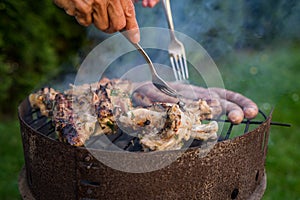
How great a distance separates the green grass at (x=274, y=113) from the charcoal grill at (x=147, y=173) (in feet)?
5.70

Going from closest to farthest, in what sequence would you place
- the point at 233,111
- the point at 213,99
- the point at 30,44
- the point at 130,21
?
the point at 130,21 → the point at 233,111 → the point at 213,99 → the point at 30,44

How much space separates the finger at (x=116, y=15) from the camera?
2.05m

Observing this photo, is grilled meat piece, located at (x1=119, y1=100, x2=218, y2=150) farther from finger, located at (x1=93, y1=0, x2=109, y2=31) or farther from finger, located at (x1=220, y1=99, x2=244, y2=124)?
finger, located at (x1=93, y1=0, x2=109, y2=31)

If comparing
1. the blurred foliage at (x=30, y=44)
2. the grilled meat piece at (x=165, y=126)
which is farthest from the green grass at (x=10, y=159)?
the grilled meat piece at (x=165, y=126)

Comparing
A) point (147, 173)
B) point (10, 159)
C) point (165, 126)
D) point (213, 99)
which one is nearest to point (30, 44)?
point (10, 159)

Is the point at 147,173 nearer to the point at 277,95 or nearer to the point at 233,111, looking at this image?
the point at 233,111

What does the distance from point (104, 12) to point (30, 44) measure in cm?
284

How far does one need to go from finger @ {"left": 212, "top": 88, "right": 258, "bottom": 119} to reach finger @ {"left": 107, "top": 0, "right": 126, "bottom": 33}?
108cm

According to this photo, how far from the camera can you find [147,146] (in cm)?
213

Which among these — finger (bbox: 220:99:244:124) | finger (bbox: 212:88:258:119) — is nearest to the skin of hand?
finger (bbox: 220:99:244:124)

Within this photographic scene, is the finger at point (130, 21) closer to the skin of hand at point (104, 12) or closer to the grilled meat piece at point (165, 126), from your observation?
the skin of hand at point (104, 12)

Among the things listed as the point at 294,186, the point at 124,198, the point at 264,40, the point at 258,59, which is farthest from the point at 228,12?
the point at 124,198

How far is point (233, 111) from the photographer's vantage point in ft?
8.72

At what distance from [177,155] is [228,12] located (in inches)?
125
